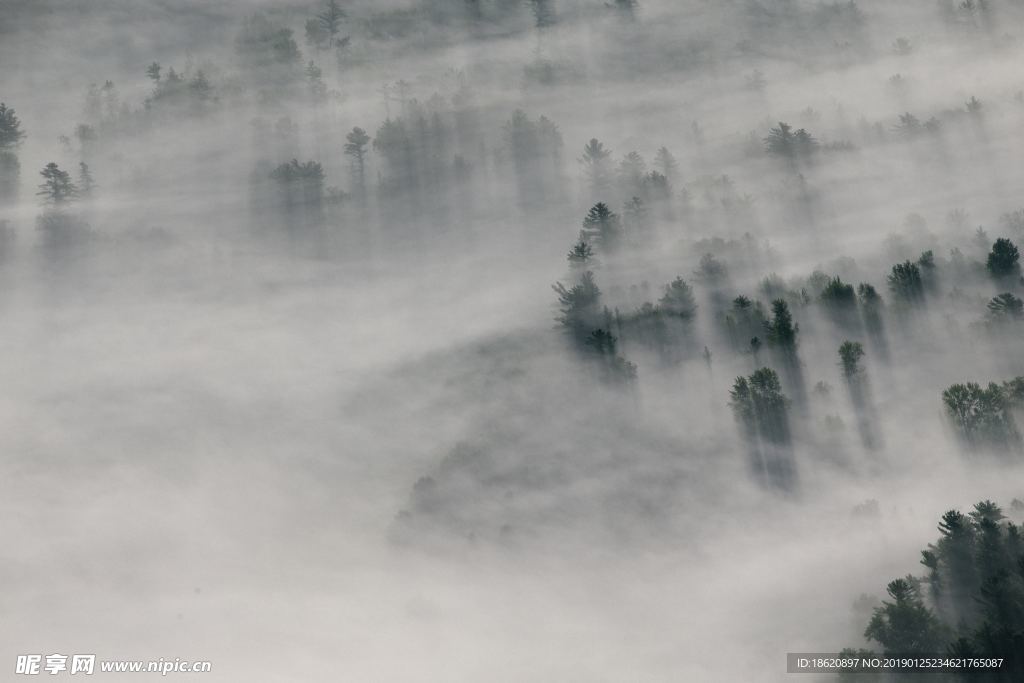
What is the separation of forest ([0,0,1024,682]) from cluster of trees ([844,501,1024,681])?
13cm

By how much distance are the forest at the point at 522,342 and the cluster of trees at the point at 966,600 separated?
0.42 ft

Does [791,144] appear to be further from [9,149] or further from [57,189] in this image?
[9,149]

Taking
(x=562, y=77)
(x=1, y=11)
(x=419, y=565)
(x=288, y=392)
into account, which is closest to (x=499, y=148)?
(x=562, y=77)

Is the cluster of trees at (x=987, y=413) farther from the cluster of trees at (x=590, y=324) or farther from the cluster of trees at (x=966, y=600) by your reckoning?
the cluster of trees at (x=590, y=324)

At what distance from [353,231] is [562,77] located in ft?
72.8

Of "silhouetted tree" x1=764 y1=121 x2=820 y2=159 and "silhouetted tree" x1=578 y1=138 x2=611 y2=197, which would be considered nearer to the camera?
"silhouetted tree" x1=764 y1=121 x2=820 y2=159

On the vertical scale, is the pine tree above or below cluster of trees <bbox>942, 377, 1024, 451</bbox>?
above

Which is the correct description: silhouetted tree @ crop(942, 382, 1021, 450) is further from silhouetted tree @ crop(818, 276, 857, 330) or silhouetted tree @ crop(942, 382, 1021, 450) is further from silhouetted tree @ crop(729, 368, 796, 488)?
silhouetted tree @ crop(729, 368, 796, 488)

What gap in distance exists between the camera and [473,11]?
6975cm

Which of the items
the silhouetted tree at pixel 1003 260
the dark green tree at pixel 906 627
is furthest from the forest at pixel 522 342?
the silhouetted tree at pixel 1003 260

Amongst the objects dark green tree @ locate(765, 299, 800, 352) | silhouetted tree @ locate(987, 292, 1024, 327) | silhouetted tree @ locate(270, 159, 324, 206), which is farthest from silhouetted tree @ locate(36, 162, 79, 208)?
silhouetted tree @ locate(987, 292, 1024, 327)

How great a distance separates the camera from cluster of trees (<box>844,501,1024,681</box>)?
89.8 feet

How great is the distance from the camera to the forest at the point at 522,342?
33.9 metres

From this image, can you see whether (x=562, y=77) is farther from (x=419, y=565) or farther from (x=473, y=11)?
(x=419, y=565)
